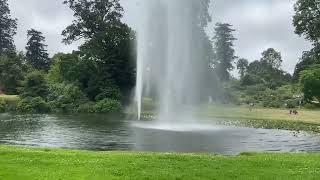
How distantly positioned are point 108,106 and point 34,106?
11157 millimetres

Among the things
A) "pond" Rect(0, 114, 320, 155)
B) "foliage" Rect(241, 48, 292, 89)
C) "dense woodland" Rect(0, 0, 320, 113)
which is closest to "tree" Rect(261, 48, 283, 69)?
"foliage" Rect(241, 48, 292, 89)

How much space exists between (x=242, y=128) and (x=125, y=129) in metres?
11.4

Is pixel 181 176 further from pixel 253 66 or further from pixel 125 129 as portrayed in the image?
pixel 253 66

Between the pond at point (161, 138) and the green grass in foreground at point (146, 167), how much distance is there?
29.2ft

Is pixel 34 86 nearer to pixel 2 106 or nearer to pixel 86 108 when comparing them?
pixel 2 106

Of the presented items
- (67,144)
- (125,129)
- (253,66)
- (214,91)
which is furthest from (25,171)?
(253,66)

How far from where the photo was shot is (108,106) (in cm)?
7625

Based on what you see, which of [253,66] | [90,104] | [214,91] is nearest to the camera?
[90,104]

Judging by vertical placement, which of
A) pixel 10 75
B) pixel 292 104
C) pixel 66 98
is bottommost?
pixel 292 104

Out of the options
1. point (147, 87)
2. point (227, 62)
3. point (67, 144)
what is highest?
point (227, 62)

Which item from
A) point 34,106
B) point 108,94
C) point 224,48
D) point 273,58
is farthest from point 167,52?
point 273,58

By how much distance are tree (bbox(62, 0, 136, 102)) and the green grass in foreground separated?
6242 cm

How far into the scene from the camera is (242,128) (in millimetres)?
48094

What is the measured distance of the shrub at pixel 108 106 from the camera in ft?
247
